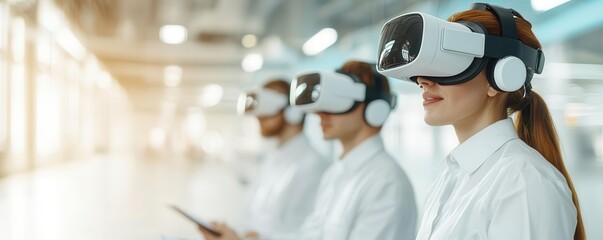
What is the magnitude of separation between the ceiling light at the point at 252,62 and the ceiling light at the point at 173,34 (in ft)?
3.02

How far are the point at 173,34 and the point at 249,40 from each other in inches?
39.9

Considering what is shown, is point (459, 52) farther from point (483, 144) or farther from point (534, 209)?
point (534, 209)

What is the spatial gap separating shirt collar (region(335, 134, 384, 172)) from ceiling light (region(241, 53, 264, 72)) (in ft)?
19.6

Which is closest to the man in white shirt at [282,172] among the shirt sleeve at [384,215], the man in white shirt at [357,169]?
the man in white shirt at [357,169]

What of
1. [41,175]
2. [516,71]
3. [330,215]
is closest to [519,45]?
[516,71]

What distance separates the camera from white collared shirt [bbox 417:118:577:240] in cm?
121

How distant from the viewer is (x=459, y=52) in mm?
1344

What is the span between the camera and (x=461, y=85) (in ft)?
4.70

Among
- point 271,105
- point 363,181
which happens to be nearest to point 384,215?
point 363,181

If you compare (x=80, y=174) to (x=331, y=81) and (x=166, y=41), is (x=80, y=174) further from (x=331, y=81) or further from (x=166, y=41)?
(x=331, y=81)

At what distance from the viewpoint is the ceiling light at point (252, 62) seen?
8.27 metres

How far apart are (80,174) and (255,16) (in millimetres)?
3049

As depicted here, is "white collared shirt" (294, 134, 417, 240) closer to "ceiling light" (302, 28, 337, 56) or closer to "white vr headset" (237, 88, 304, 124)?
"white vr headset" (237, 88, 304, 124)

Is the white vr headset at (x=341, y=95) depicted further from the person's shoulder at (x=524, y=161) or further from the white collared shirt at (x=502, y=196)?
the person's shoulder at (x=524, y=161)
